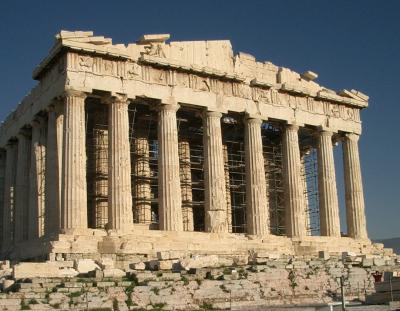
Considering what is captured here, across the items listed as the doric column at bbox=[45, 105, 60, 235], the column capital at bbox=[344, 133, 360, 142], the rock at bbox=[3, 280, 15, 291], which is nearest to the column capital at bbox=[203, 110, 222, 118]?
the doric column at bbox=[45, 105, 60, 235]

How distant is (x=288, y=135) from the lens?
3919 centimetres

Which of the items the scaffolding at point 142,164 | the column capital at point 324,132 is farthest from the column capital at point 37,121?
the column capital at point 324,132

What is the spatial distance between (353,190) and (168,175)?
13288 mm

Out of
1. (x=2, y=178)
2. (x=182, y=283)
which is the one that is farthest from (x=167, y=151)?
(x=2, y=178)

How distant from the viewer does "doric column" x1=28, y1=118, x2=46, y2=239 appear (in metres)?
35.2

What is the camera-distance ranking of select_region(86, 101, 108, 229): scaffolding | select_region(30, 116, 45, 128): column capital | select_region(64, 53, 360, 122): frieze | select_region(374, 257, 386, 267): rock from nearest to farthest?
select_region(374, 257, 386, 267): rock
select_region(64, 53, 360, 122): frieze
select_region(30, 116, 45, 128): column capital
select_region(86, 101, 108, 229): scaffolding

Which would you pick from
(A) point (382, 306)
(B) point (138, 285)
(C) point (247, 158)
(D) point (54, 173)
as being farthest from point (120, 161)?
(A) point (382, 306)

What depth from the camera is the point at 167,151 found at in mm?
33969

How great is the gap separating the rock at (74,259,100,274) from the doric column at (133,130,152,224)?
1283cm

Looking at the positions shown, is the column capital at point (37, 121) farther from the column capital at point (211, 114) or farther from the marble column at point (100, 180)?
the column capital at point (211, 114)

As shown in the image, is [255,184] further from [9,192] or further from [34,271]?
[34,271]

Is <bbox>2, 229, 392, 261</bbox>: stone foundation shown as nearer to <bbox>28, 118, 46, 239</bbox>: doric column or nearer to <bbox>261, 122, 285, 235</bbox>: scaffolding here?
<bbox>28, 118, 46, 239</bbox>: doric column

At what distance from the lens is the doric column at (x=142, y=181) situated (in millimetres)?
38781

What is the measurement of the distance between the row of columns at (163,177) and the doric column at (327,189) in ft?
0.19
